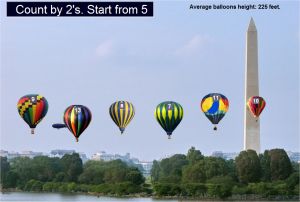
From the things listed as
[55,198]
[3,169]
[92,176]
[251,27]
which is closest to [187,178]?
[55,198]

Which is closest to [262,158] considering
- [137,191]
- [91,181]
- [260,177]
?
[260,177]

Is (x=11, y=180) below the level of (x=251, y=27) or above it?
below

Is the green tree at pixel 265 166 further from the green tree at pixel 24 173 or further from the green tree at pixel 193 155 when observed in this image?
the green tree at pixel 24 173

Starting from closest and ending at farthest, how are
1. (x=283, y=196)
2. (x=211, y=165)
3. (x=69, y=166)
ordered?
(x=283, y=196) → (x=211, y=165) → (x=69, y=166)

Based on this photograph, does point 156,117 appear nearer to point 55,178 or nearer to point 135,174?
point 135,174

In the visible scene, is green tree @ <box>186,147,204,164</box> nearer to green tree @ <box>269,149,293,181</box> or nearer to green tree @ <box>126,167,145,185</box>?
green tree @ <box>126,167,145,185</box>

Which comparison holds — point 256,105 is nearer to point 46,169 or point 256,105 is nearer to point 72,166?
point 72,166

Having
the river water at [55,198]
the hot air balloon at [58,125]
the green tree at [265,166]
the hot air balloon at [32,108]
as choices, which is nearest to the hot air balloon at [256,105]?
the green tree at [265,166]
